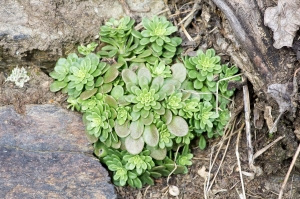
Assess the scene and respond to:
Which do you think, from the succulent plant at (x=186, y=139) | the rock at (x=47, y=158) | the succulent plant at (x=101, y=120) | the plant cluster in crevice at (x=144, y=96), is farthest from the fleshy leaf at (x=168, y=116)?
the rock at (x=47, y=158)

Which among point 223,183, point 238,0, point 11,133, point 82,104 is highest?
point 238,0

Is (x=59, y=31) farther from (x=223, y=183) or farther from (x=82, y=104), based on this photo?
(x=223, y=183)

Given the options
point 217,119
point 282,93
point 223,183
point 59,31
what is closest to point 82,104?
point 59,31

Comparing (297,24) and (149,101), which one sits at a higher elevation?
(297,24)

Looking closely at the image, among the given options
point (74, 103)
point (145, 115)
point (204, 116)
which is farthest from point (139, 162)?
point (74, 103)

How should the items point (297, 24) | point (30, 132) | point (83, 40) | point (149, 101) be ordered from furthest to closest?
point (83, 40) < point (30, 132) < point (149, 101) < point (297, 24)

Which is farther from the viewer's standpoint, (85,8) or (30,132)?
(85,8)

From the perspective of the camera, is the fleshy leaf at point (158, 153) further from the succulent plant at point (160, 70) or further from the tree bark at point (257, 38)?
the tree bark at point (257, 38)

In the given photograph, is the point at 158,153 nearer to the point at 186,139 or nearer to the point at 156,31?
the point at 186,139
